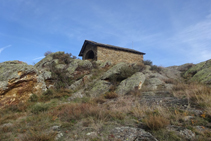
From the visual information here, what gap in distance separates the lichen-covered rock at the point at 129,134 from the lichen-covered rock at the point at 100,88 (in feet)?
20.8

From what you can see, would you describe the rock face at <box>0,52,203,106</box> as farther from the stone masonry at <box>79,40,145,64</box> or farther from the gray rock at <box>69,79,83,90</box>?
the stone masonry at <box>79,40,145,64</box>

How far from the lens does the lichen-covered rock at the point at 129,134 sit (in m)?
3.12

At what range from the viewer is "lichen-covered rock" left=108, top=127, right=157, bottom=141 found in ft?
10.2

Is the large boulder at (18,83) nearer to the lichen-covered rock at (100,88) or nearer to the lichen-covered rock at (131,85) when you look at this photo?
the lichen-covered rock at (100,88)

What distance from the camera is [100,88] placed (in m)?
10.8

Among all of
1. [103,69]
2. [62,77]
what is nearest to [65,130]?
[62,77]

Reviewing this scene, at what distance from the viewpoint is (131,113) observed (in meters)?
5.05

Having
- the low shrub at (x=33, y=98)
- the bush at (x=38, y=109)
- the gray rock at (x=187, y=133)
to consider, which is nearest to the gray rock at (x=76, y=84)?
the low shrub at (x=33, y=98)

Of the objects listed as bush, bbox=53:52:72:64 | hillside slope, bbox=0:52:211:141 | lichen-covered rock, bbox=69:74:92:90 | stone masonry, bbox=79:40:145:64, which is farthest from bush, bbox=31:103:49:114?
stone masonry, bbox=79:40:145:64

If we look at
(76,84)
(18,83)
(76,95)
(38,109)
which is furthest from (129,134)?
(76,84)

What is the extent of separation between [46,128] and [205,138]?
14.8ft

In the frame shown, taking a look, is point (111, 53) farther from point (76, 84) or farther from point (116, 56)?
point (76, 84)

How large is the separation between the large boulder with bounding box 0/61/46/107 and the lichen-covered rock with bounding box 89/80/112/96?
408cm

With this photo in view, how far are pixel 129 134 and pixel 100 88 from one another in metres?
7.42
